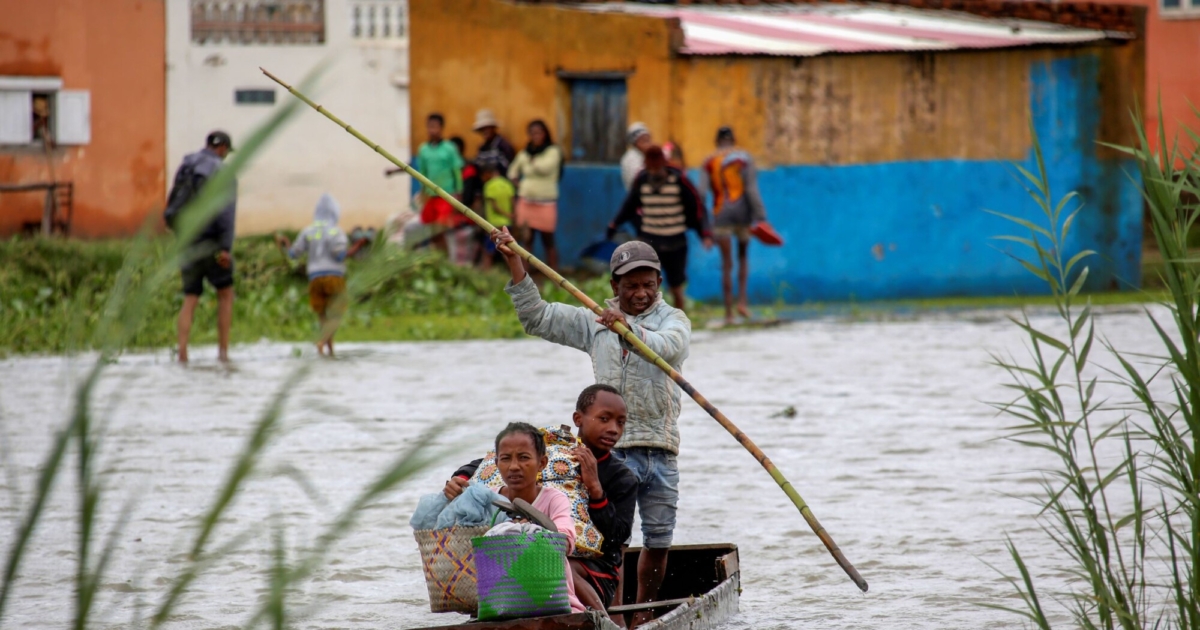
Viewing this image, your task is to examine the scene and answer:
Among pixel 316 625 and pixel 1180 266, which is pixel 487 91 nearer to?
pixel 316 625

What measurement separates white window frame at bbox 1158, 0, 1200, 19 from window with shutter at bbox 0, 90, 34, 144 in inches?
618

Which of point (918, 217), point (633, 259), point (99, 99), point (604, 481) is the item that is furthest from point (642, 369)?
point (99, 99)

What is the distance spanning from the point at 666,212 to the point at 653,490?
812cm

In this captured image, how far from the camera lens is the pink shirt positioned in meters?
4.73

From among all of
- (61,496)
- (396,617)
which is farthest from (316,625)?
(61,496)

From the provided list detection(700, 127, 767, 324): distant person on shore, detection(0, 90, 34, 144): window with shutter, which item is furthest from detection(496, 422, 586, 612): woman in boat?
detection(0, 90, 34, 144): window with shutter

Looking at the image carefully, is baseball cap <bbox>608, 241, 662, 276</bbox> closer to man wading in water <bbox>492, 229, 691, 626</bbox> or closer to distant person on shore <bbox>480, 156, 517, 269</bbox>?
man wading in water <bbox>492, 229, 691, 626</bbox>

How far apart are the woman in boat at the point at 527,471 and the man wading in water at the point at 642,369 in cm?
60

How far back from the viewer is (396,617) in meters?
5.79

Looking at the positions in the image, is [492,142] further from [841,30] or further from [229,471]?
[229,471]

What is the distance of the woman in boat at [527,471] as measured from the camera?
475cm

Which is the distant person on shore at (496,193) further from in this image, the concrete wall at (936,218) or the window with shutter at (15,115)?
the window with shutter at (15,115)

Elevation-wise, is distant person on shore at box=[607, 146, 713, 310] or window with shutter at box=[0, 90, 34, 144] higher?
window with shutter at box=[0, 90, 34, 144]

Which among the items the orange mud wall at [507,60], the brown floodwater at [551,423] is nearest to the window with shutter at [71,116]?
the orange mud wall at [507,60]
